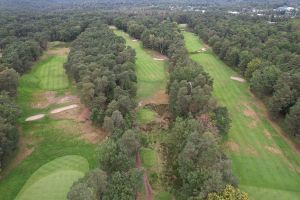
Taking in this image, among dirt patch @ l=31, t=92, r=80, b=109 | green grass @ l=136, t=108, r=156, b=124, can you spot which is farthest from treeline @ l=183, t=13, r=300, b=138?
dirt patch @ l=31, t=92, r=80, b=109

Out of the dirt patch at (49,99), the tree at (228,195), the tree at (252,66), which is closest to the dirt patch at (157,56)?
the tree at (252,66)

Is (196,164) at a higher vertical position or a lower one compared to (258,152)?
higher

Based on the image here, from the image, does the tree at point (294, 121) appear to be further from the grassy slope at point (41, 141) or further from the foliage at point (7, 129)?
the foliage at point (7, 129)

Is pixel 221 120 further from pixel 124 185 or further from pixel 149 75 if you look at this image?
pixel 149 75

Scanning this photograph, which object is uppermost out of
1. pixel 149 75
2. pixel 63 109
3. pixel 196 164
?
pixel 196 164

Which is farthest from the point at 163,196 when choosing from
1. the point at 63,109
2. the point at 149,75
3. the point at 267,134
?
the point at 149,75

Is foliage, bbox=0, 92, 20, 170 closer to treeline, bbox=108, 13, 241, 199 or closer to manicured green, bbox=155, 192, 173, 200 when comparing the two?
manicured green, bbox=155, 192, 173, 200
